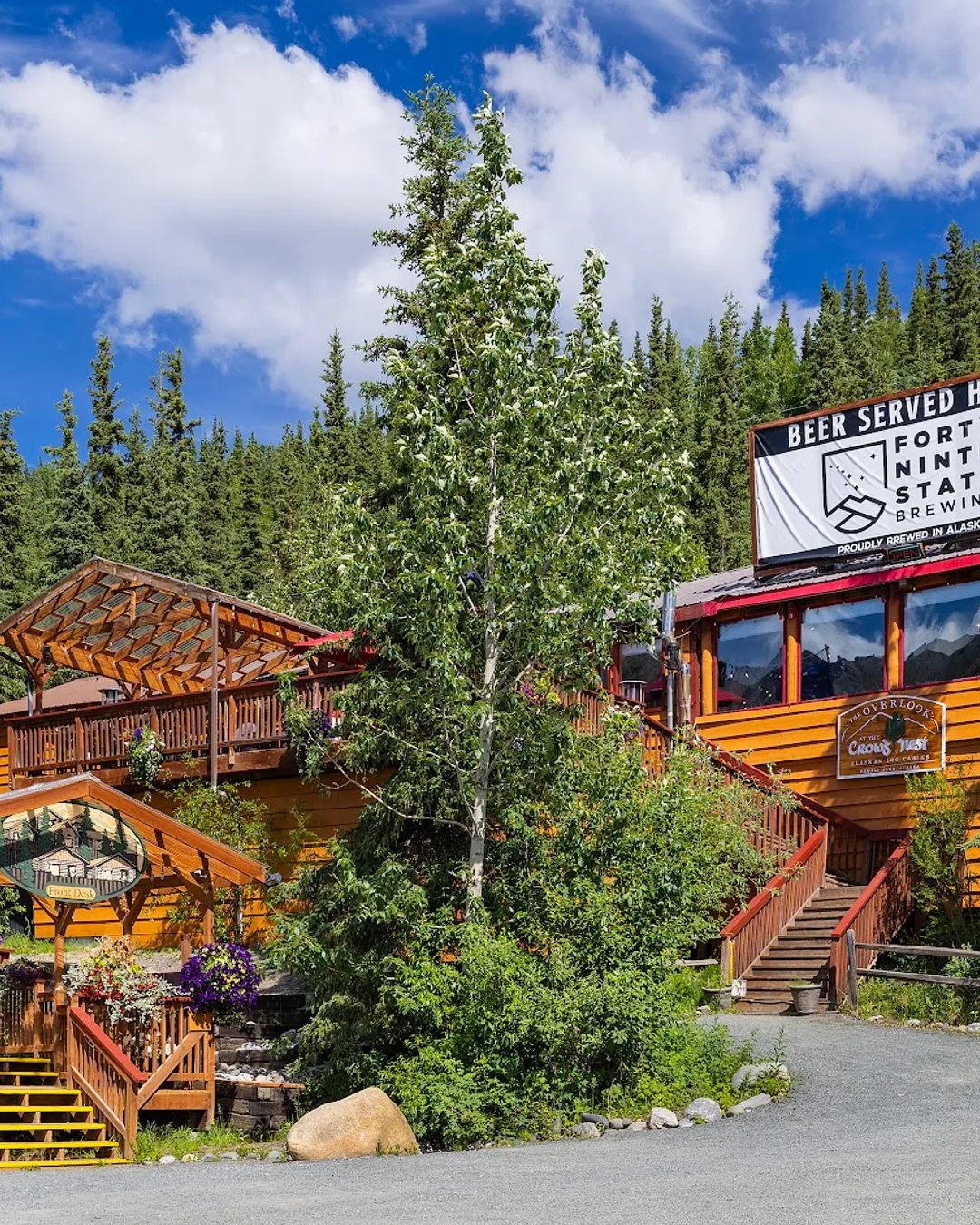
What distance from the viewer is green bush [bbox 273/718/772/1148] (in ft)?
41.1

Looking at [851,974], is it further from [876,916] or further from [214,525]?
Result: [214,525]

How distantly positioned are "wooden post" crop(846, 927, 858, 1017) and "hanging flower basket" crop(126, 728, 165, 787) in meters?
9.55

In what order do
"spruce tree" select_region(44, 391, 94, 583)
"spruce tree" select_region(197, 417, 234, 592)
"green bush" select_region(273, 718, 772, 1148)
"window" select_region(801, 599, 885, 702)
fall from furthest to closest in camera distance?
"spruce tree" select_region(197, 417, 234, 592)
"spruce tree" select_region(44, 391, 94, 583)
"window" select_region(801, 599, 885, 702)
"green bush" select_region(273, 718, 772, 1148)

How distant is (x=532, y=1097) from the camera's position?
41.4 feet

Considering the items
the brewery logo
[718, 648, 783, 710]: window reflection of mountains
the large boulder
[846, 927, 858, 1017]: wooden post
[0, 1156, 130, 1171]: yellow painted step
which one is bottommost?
[0, 1156, 130, 1171]: yellow painted step

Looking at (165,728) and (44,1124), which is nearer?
(44,1124)

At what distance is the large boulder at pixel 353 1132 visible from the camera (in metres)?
11.9

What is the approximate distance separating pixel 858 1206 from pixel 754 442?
14.3 meters

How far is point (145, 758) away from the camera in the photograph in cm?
2020

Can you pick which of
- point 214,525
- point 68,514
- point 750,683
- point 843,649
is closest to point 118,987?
point 750,683

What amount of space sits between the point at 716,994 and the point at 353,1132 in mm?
6016

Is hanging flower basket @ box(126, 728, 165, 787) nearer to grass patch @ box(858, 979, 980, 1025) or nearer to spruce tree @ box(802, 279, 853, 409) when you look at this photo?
grass patch @ box(858, 979, 980, 1025)

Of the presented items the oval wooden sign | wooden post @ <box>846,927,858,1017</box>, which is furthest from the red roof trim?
the oval wooden sign

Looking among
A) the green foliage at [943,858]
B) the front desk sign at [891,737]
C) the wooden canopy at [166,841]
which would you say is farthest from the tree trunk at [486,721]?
the front desk sign at [891,737]
